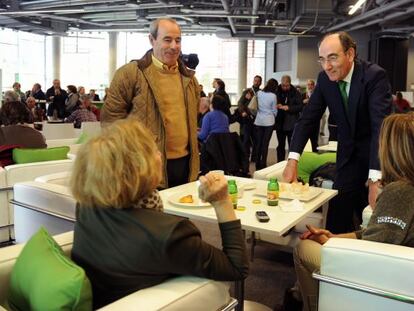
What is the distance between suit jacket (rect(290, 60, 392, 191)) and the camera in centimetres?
243

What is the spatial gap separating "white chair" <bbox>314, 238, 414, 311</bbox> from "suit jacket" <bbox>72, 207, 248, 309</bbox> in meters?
0.38

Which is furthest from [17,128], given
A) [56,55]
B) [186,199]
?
[56,55]

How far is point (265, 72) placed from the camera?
15.5 meters

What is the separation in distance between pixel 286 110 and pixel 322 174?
12.8 feet

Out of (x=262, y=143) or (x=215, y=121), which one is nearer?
(x=215, y=121)

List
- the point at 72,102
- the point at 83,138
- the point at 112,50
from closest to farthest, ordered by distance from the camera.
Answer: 1. the point at 83,138
2. the point at 72,102
3. the point at 112,50

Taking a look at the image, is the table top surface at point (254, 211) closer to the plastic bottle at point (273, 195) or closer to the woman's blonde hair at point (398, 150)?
the plastic bottle at point (273, 195)

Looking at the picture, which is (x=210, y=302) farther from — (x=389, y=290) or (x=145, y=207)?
(x=389, y=290)

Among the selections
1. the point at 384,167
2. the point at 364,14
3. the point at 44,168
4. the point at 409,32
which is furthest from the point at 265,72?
the point at 384,167

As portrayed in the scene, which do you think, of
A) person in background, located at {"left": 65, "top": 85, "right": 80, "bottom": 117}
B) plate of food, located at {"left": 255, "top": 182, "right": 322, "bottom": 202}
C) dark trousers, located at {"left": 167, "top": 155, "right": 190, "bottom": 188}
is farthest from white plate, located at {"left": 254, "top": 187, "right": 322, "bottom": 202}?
person in background, located at {"left": 65, "top": 85, "right": 80, "bottom": 117}

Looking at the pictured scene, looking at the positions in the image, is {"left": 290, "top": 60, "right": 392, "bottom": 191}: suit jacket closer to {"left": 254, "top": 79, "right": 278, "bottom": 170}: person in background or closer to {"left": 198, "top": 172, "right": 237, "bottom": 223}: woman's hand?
{"left": 198, "top": 172, "right": 237, "bottom": 223}: woman's hand

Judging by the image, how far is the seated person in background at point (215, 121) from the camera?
18.5 feet

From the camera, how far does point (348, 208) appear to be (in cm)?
262

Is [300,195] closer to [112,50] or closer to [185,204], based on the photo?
[185,204]
